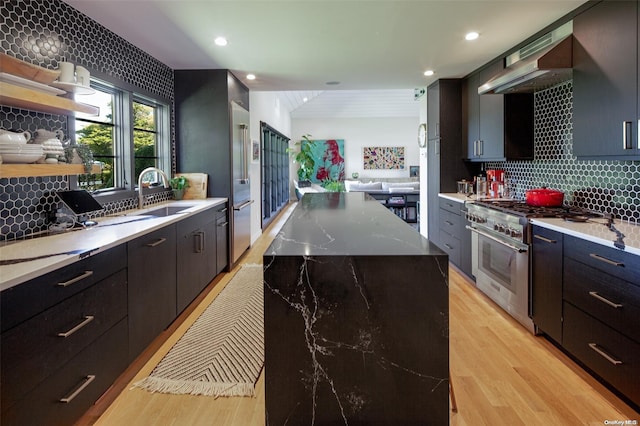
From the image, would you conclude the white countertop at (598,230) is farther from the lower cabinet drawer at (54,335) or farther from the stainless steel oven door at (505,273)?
the lower cabinet drawer at (54,335)

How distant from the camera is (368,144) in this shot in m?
12.9

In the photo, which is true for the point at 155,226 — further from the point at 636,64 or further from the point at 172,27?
the point at 636,64

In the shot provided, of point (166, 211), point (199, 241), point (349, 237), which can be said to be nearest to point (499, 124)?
point (349, 237)

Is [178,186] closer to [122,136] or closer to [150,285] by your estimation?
[122,136]

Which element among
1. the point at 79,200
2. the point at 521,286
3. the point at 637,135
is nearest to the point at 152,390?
the point at 79,200

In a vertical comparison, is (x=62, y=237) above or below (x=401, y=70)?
below

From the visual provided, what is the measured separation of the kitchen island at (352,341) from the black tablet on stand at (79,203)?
167 centimetres

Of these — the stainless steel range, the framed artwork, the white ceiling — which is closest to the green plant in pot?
the framed artwork

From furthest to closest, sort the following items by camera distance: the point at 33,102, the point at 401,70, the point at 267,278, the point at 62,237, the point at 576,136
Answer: the point at 401,70 → the point at 576,136 → the point at 62,237 → the point at 33,102 → the point at 267,278

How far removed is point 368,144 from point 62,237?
11381 mm

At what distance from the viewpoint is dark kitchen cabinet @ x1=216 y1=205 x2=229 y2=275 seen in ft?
13.8

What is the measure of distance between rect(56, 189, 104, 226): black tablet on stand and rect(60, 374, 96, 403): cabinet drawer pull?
1.03m

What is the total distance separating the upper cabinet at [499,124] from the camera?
3811 mm

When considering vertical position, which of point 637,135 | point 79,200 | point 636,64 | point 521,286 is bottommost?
point 521,286
